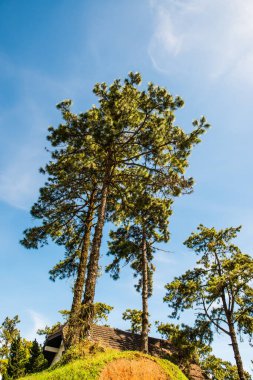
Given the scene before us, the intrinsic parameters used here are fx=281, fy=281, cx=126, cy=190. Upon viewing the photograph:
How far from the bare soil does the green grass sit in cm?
14

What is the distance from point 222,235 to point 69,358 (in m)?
15.9

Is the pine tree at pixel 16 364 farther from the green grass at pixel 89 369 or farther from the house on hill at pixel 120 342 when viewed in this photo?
the green grass at pixel 89 369

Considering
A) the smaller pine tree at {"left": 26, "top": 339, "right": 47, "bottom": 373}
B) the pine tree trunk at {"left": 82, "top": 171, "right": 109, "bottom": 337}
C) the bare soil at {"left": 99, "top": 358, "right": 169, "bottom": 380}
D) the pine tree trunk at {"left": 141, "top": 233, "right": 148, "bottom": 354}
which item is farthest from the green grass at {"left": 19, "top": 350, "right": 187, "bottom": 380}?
the smaller pine tree at {"left": 26, "top": 339, "right": 47, "bottom": 373}

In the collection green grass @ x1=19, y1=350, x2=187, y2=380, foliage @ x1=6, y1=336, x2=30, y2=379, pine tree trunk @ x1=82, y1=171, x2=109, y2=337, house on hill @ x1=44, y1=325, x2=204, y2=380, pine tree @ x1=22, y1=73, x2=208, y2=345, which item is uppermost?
pine tree @ x1=22, y1=73, x2=208, y2=345

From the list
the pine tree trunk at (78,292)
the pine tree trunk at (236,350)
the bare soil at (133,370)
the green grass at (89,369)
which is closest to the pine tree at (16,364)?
the pine tree trunk at (78,292)

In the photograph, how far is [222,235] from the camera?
21.7 meters

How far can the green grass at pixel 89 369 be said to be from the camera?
25.0ft

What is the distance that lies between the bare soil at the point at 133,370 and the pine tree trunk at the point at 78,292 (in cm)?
234

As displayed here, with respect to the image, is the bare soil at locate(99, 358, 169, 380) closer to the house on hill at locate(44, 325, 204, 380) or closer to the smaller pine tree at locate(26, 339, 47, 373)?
the house on hill at locate(44, 325, 204, 380)

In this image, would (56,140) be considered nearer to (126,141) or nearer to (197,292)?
(126,141)

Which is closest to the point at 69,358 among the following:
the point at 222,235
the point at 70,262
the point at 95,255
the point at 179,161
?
the point at 95,255

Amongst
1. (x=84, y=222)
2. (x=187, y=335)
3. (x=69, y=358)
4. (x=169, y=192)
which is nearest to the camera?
(x=69, y=358)

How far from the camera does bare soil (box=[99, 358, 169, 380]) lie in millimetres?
8031

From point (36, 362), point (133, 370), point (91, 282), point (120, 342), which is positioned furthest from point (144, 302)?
point (133, 370)
